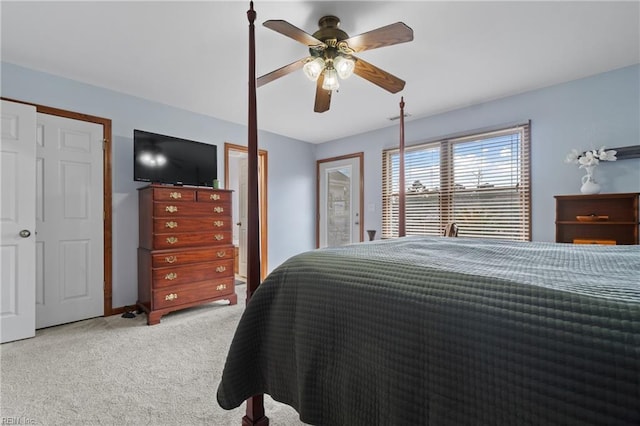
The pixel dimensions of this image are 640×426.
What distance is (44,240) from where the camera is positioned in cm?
284

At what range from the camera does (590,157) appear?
9.11 ft

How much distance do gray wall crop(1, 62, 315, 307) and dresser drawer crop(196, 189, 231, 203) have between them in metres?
0.68

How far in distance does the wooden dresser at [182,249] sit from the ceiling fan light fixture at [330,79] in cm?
190

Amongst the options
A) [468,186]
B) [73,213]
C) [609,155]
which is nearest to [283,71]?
[73,213]

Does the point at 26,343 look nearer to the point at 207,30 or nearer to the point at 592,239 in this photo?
the point at 207,30

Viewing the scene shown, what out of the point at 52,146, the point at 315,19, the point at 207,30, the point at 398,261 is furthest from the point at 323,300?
the point at 52,146

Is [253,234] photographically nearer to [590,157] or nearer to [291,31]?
[291,31]

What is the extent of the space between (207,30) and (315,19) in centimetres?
81

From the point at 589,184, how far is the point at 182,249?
4.07 metres

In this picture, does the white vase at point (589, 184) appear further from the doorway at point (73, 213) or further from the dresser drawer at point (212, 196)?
the doorway at point (73, 213)

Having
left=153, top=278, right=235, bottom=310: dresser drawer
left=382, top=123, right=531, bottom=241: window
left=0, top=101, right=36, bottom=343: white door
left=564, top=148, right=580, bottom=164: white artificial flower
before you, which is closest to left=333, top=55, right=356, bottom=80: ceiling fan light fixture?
left=382, top=123, right=531, bottom=241: window

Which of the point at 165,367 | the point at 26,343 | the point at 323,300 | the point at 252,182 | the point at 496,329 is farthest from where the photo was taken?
the point at 26,343

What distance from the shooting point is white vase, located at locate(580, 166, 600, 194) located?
2.75 meters

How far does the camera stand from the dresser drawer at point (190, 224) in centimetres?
304
